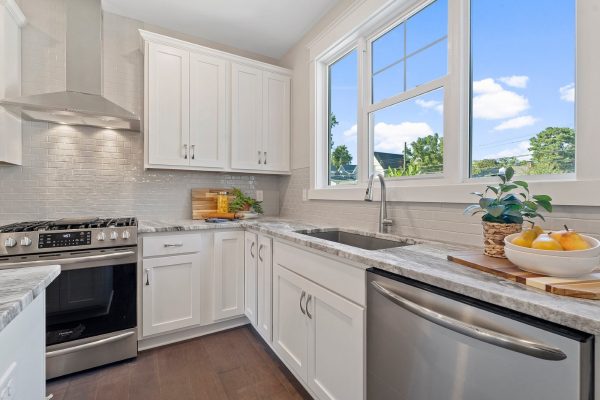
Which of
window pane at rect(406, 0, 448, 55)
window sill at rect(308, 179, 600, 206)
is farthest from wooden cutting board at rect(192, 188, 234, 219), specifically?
window pane at rect(406, 0, 448, 55)

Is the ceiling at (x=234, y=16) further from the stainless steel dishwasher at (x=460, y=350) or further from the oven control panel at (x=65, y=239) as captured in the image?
the stainless steel dishwasher at (x=460, y=350)

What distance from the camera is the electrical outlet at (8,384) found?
0.61m

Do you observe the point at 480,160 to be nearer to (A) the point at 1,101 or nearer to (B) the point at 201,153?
(B) the point at 201,153

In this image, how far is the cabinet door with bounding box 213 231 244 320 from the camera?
234 cm

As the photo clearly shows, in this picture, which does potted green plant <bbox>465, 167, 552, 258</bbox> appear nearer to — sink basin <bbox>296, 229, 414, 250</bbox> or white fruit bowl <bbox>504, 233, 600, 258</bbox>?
white fruit bowl <bbox>504, 233, 600, 258</bbox>

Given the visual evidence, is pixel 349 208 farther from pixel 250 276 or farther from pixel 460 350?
pixel 460 350

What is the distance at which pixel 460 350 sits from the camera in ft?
2.60

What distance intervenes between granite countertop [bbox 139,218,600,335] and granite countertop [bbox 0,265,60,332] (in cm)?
100

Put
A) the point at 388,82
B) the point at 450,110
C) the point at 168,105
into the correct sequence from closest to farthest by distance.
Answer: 1. the point at 450,110
2. the point at 388,82
3. the point at 168,105

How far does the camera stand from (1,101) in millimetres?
1734

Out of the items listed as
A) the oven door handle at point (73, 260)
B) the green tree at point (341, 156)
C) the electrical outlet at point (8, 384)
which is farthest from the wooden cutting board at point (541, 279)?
the oven door handle at point (73, 260)

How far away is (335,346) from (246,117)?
217 cm

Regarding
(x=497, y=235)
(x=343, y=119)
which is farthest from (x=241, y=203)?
(x=497, y=235)

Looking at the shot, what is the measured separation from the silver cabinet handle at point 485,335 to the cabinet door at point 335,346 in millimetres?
302
